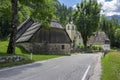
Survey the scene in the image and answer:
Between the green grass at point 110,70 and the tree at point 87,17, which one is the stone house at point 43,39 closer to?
the green grass at point 110,70

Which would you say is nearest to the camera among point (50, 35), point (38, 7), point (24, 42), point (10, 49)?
point (10, 49)

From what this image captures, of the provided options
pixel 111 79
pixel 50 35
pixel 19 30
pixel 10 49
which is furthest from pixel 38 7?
pixel 19 30

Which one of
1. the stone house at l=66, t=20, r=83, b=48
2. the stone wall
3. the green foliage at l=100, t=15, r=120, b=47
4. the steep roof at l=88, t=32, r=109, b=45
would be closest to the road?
the stone wall

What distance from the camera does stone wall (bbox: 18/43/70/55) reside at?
2052 inches

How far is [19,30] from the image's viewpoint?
62.0 meters

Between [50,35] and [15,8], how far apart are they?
27.8 m

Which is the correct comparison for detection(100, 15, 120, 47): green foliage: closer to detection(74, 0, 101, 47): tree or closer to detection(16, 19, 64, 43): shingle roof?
detection(74, 0, 101, 47): tree

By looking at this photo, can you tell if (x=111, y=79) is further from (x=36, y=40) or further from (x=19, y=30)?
(x=19, y=30)

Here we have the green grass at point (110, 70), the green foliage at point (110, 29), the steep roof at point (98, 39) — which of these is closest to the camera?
the green grass at point (110, 70)

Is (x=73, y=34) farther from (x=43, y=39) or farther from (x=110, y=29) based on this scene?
(x=43, y=39)

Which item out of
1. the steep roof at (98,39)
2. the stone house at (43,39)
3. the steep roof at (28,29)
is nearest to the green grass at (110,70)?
the stone house at (43,39)

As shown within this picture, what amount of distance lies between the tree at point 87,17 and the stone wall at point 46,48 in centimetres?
2668

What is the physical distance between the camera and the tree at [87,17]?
8800cm

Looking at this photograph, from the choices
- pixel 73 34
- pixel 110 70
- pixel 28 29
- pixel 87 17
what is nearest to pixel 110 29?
pixel 73 34
